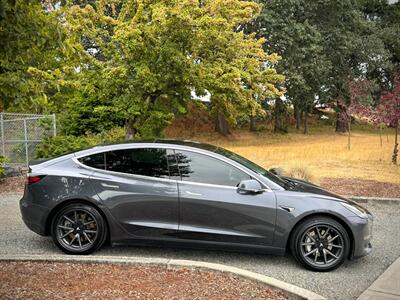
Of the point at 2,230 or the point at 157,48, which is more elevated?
the point at 157,48

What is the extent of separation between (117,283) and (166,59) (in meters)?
11.0

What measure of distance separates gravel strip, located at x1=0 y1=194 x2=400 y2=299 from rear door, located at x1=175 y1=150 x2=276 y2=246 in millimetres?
363

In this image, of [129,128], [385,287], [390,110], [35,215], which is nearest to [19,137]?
[129,128]

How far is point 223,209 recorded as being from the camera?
5242mm

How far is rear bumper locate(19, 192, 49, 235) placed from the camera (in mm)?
5508

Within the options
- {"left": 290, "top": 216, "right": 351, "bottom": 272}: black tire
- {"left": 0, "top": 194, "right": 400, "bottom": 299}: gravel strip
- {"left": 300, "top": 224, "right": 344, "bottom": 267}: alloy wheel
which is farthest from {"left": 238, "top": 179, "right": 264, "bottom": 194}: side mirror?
{"left": 0, "top": 194, "right": 400, "bottom": 299}: gravel strip

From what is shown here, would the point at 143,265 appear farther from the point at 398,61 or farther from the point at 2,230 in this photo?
the point at 398,61

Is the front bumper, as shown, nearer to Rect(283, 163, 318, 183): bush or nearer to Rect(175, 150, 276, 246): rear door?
Rect(175, 150, 276, 246): rear door

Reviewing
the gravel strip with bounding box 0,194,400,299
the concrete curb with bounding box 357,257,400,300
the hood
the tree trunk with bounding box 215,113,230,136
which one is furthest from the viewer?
the tree trunk with bounding box 215,113,230,136

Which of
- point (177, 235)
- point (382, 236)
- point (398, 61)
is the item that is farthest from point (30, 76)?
point (398, 61)

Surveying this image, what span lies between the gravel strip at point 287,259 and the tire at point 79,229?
0.25 meters

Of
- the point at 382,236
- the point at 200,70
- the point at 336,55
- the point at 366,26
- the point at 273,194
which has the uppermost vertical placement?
the point at 366,26

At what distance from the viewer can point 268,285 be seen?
4.26 m

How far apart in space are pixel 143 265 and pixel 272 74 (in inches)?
523
